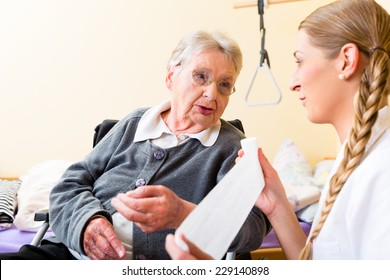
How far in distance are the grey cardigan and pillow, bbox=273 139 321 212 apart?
89 cm

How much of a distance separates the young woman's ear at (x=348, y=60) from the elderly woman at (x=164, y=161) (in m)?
0.38

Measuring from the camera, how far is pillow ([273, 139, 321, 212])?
2.08 meters

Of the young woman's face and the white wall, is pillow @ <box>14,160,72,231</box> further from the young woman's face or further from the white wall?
the young woman's face

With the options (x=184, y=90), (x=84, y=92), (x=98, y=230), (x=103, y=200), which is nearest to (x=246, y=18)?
(x=84, y=92)

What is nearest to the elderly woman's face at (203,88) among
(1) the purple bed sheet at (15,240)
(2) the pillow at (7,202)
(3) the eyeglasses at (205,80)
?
(3) the eyeglasses at (205,80)

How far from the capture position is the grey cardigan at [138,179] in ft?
3.67

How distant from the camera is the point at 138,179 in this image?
119 cm

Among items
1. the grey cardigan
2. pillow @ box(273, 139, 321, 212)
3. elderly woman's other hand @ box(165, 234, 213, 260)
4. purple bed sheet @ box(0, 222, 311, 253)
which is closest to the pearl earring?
the grey cardigan

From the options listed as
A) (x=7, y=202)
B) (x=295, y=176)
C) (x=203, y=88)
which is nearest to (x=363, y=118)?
(x=203, y=88)

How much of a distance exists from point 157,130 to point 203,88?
0.58 ft

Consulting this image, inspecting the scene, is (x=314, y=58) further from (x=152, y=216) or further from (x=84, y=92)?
(x=84, y=92)

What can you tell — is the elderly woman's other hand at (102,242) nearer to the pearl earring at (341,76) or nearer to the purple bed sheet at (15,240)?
the pearl earring at (341,76)

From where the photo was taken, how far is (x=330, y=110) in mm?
942

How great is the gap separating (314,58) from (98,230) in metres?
0.60
